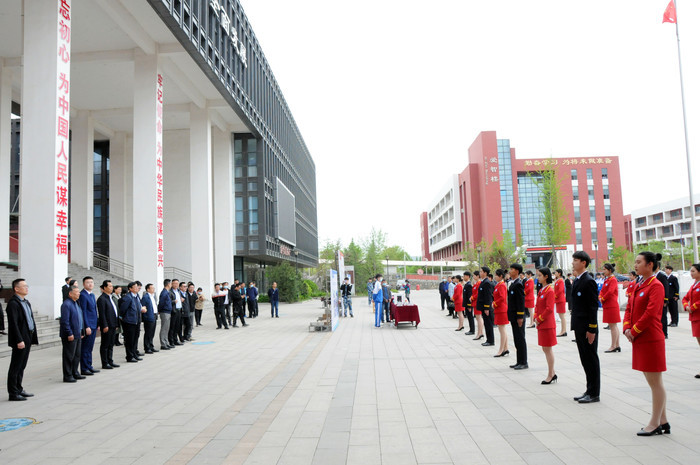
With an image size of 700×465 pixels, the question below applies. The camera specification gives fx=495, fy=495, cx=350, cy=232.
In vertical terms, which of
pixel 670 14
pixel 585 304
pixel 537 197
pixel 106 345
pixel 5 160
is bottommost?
pixel 106 345

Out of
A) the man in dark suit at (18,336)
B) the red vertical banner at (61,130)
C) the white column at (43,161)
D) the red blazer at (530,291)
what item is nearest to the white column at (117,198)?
the red vertical banner at (61,130)

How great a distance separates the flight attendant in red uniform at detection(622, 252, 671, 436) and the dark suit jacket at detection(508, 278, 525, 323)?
3486mm

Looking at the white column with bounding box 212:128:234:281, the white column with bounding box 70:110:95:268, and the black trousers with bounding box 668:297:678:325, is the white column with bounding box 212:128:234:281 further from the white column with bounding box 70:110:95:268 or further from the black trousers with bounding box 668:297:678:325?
the black trousers with bounding box 668:297:678:325

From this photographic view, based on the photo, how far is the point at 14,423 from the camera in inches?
246

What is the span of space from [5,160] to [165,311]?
14.7 meters

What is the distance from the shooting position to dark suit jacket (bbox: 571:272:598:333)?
6.46 m

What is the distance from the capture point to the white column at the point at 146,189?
73.1ft

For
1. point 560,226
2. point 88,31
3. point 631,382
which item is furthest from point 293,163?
point 631,382

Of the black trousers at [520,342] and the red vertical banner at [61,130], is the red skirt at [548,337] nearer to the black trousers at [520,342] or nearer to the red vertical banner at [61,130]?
the black trousers at [520,342]

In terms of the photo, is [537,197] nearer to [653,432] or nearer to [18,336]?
[653,432]

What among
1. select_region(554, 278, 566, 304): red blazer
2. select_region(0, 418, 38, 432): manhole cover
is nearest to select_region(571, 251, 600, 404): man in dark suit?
select_region(554, 278, 566, 304): red blazer

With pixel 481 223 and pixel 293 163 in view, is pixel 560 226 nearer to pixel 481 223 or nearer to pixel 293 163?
pixel 293 163

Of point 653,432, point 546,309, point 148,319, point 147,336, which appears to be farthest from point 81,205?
point 653,432

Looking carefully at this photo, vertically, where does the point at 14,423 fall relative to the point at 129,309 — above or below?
below
